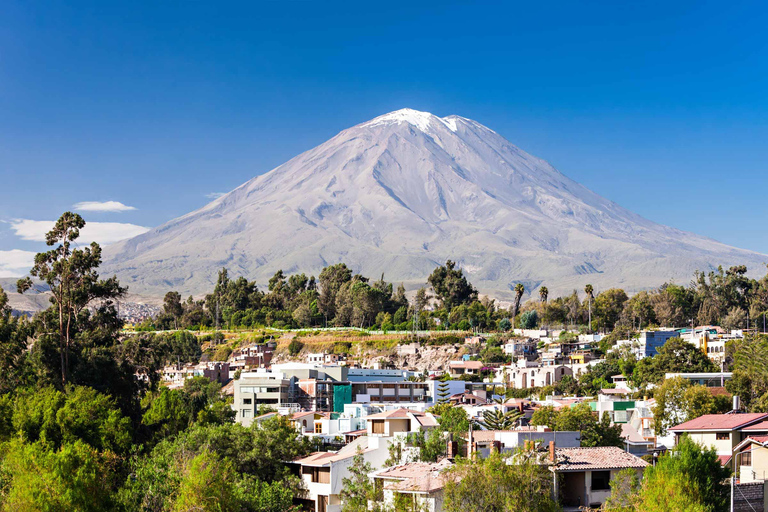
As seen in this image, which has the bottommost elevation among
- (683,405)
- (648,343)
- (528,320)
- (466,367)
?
(683,405)

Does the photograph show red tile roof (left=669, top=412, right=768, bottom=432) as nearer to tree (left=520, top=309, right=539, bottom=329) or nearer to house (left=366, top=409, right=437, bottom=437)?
house (left=366, top=409, right=437, bottom=437)

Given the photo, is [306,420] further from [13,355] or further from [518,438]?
[518,438]

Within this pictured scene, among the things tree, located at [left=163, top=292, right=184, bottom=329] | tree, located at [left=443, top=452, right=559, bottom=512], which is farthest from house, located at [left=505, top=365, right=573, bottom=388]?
tree, located at [left=163, top=292, right=184, bottom=329]

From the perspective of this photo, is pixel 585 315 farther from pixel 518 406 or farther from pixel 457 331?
pixel 518 406

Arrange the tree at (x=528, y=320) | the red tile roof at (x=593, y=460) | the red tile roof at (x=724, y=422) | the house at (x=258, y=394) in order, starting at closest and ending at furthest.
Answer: the red tile roof at (x=593, y=460), the red tile roof at (x=724, y=422), the house at (x=258, y=394), the tree at (x=528, y=320)

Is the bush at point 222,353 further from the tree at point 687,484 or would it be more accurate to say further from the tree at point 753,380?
the tree at point 687,484

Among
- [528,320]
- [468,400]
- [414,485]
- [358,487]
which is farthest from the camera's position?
[528,320]

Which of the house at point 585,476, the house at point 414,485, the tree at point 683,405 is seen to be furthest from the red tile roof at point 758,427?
the tree at point 683,405

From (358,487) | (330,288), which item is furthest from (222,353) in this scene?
(358,487)
